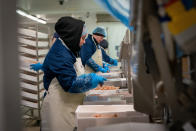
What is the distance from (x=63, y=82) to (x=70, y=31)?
50cm

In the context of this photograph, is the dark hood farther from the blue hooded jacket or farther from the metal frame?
the metal frame

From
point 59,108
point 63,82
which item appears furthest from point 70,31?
point 59,108

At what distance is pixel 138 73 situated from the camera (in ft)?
2.77

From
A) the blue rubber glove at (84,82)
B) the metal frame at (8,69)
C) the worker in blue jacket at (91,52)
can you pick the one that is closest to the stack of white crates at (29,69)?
the worker in blue jacket at (91,52)

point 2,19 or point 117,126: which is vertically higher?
point 2,19

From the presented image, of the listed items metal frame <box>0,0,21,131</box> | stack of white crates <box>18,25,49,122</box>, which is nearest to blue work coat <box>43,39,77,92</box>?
metal frame <box>0,0,21,131</box>

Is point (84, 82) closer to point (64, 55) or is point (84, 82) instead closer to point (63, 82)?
point (63, 82)

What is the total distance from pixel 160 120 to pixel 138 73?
2.85 feet

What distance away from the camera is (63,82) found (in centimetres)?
212

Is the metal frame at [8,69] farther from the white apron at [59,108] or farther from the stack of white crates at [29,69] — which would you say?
the stack of white crates at [29,69]

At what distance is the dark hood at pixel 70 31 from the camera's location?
7.29 ft

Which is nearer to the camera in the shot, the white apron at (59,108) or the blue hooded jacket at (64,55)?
Result: the blue hooded jacket at (64,55)

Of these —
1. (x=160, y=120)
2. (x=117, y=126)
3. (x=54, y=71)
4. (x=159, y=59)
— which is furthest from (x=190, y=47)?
(x=54, y=71)

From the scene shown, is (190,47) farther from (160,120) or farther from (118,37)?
(118,37)
